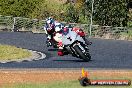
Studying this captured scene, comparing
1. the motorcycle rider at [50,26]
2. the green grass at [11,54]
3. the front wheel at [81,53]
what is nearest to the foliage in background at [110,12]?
the green grass at [11,54]

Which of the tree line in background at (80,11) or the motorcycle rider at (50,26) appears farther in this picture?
the tree line in background at (80,11)

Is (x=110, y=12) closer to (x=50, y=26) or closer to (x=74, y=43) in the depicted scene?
(x=50, y=26)

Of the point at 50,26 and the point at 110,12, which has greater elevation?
the point at 50,26

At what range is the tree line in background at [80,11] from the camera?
144ft

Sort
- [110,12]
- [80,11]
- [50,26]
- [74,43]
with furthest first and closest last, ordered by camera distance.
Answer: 1. [80,11]
2. [110,12]
3. [50,26]
4. [74,43]

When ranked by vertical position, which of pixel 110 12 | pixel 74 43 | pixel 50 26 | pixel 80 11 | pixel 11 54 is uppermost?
pixel 50 26

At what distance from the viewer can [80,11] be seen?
4981 cm

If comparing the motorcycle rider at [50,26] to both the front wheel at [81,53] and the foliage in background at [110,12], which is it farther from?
the foliage in background at [110,12]

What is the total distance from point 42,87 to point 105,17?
31587 mm

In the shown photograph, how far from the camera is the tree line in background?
43.8m

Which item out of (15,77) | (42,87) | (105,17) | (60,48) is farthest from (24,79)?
(105,17)

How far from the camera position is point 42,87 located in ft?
42.0

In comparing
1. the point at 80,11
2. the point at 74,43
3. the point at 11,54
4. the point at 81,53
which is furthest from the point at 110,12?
the point at 74,43

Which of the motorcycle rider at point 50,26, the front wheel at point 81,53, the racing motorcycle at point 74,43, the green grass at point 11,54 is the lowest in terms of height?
the green grass at point 11,54
